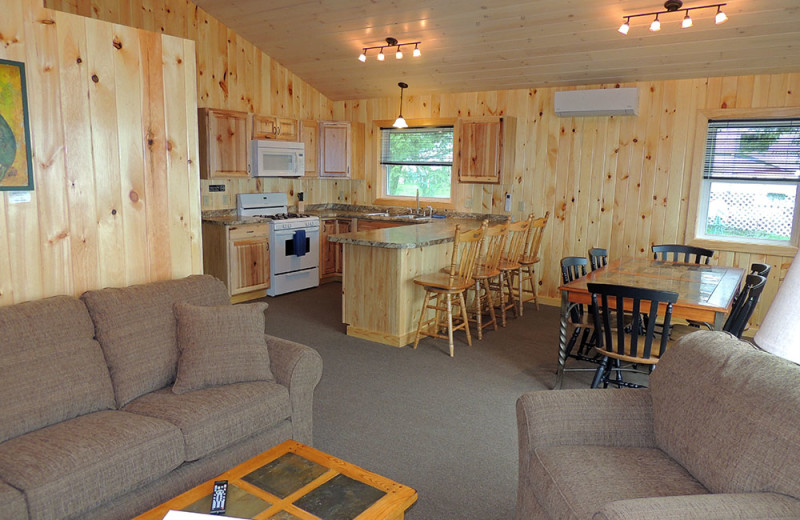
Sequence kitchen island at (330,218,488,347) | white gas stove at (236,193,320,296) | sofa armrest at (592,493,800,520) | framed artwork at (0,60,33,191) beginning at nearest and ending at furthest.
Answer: sofa armrest at (592,493,800,520)
framed artwork at (0,60,33,191)
kitchen island at (330,218,488,347)
white gas stove at (236,193,320,296)

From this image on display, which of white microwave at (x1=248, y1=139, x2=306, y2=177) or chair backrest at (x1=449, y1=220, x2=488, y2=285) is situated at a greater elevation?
white microwave at (x1=248, y1=139, x2=306, y2=177)

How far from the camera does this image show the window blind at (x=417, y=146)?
22.7 ft

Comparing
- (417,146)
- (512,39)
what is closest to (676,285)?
(512,39)

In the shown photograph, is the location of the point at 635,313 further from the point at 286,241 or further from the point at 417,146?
the point at 417,146

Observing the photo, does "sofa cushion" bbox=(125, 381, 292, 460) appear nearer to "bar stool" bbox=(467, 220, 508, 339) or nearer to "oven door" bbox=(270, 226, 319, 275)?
"bar stool" bbox=(467, 220, 508, 339)

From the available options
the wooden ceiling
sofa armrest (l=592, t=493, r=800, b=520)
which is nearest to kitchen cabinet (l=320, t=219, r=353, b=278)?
the wooden ceiling

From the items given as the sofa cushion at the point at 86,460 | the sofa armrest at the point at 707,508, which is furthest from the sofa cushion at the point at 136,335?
the sofa armrest at the point at 707,508

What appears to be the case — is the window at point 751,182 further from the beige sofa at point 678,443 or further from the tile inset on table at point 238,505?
the tile inset on table at point 238,505

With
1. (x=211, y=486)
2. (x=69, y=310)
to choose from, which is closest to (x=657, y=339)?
(x=211, y=486)

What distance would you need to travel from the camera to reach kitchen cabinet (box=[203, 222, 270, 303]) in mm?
5754

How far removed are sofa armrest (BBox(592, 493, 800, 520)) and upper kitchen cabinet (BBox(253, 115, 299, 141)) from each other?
18.3 feet

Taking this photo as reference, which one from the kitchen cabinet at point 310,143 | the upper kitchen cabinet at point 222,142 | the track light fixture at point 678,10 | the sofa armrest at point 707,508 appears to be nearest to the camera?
the sofa armrest at point 707,508

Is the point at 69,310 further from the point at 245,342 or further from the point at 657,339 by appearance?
the point at 657,339

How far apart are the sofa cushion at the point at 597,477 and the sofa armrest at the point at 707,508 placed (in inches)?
6.0
